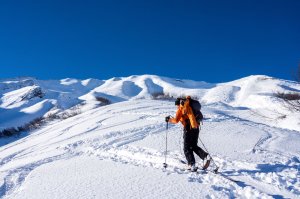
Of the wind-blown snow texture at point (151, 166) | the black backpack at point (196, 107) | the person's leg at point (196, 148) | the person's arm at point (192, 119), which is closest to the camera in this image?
the wind-blown snow texture at point (151, 166)

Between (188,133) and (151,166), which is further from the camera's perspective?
(151,166)

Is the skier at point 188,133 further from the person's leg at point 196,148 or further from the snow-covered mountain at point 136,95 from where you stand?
the snow-covered mountain at point 136,95

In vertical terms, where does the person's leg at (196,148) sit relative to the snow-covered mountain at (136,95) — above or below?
below

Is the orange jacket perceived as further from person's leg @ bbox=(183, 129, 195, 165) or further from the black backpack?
person's leg @ bbox=(183, 129, 195, 165)

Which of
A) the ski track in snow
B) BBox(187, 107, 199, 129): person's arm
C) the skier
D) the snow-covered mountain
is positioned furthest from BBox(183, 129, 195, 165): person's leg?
the snow-covered mountain

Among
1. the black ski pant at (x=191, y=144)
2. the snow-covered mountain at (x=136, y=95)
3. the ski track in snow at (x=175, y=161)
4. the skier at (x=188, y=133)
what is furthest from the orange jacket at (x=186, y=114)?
the snow-covered mountain at (x=136, y=95)

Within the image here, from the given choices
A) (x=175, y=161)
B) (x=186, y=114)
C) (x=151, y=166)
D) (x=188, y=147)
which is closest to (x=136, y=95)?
(x=175, y=161)

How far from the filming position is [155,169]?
870 centimetres

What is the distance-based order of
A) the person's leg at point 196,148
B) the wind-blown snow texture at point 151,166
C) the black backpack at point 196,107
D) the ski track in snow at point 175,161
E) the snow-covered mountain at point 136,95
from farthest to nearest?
1. the snow-covered mountain at point 136,95
2. the person's leg at point 196,148
3. the black backpack at point 196,107
4. the ski track in snow at point 175,161
5. the wind-blown snow texture at point 151,166

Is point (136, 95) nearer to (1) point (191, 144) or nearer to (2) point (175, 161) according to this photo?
(2) point (175, 161)

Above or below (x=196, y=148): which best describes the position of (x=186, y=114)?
above

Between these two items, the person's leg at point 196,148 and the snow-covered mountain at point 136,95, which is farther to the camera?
the snow-covered mountain at point 136,95

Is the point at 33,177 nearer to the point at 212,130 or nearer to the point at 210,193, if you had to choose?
the point at 210,193

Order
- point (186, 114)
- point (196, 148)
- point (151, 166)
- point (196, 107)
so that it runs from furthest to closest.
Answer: point (151, 166)
point (196, 148)
point (186, 114)
point (196, 107)
